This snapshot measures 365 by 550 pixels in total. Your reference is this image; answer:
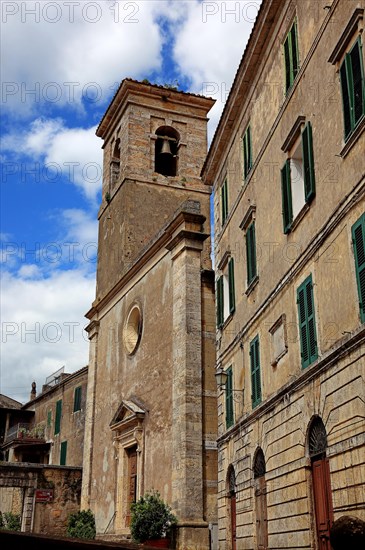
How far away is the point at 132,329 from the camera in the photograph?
69.6ft

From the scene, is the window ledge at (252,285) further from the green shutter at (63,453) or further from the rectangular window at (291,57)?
the green shutter at (63,453)

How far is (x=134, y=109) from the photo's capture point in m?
25.1

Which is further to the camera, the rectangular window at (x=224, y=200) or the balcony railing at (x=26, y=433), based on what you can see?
the balcony railing at (x=26, y=433)

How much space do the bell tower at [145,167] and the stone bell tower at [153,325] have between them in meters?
0.04

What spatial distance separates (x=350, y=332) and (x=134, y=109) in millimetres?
18610

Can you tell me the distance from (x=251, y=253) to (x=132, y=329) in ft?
29.0

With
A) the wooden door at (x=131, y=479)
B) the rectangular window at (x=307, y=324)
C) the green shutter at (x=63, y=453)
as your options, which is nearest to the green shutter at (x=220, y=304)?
the rectangular window at (x=307, y=324)

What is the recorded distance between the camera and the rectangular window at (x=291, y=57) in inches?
443

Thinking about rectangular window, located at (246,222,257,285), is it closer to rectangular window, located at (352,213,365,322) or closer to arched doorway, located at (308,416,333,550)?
arched doorway, located at (308,416,333,550)

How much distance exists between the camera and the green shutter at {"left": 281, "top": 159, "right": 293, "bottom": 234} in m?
10.9

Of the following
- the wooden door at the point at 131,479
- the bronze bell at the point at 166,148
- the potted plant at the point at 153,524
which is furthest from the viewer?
the bronze bell at the point at 166,148

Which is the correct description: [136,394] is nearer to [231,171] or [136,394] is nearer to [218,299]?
[218,299]

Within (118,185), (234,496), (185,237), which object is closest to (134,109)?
(118,185)

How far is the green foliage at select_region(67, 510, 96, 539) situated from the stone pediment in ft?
10.2
